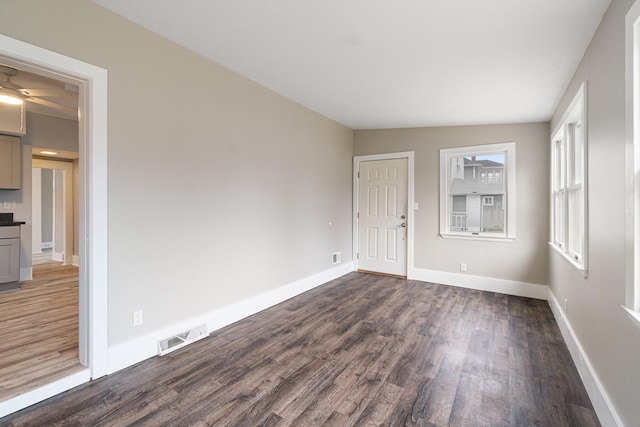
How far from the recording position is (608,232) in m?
1.72

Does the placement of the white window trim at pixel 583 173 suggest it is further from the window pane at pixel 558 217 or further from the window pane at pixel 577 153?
the window pane at pixel 558 217

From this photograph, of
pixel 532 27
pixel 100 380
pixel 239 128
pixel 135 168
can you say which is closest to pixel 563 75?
pixel 532 27

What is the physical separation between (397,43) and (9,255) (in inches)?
218

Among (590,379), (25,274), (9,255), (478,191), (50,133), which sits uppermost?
(50,133)

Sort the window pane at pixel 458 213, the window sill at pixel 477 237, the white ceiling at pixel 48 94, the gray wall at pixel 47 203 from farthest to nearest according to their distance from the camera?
the gray wall at pixel 47 203
the window pane at pixel 458 213
the window sill at pixel 477 237
the white ceiling at pixel 48 94

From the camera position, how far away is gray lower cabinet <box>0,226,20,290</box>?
4090mm

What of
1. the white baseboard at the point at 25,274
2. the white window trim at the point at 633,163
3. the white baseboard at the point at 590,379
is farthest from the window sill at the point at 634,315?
the white baseboard at the point at 25,274

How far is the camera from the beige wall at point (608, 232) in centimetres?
147

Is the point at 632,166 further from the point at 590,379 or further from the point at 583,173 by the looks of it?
the point at 590,379

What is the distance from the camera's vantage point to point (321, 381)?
6.88 ft

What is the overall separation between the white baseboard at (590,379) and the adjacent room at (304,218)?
0.03 metres

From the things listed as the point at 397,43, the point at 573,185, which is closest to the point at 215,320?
the point at 397,43

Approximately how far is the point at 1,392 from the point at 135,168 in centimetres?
156

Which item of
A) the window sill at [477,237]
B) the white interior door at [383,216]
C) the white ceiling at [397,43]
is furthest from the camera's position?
the white interior door at [383,216]
